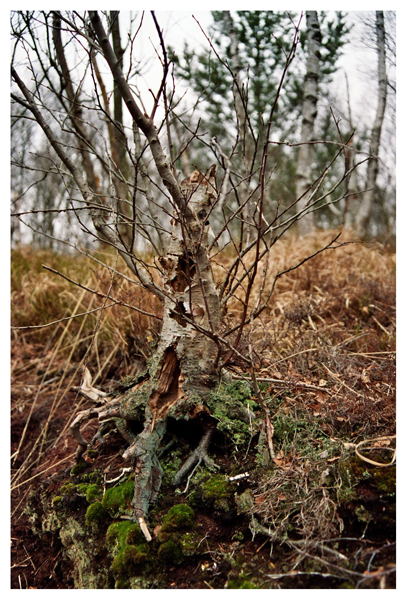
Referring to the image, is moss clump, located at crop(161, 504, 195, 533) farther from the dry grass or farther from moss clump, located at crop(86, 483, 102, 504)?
moss clump, located at crop(86, 483, 102, 504)

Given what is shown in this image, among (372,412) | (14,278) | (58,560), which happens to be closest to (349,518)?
(372,412)

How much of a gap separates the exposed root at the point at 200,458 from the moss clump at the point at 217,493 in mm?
89

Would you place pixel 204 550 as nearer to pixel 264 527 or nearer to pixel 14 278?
pixel 264 527

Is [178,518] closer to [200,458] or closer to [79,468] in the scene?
[200,458]

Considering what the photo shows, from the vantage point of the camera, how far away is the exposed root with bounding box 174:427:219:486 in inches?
71.4

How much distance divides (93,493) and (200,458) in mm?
545

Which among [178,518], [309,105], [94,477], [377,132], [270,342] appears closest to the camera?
[178,518]

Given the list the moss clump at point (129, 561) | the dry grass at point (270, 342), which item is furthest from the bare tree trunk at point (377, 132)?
the moss clump at point (129, 561)

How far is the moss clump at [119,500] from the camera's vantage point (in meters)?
1.76

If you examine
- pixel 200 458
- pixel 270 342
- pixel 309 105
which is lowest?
pixel 200 458

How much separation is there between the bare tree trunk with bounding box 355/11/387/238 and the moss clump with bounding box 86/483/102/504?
3.35m

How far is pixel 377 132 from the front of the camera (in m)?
6.88

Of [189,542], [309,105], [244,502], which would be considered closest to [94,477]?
[189,542]

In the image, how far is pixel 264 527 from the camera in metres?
1.52
